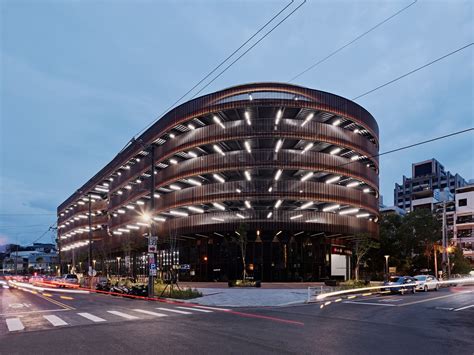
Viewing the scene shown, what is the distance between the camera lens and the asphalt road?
11.8 metres

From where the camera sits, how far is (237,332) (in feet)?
47.7

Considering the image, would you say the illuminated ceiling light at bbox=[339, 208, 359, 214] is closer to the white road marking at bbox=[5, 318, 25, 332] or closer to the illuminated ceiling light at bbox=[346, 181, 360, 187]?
the illuminated ceiling light at bbox=[346, 181, 360, 187]

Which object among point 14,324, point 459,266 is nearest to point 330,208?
point 459,266

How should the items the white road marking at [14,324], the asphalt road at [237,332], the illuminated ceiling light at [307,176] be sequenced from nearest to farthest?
1. the asphalt road at [237,332]
2. the white road marking at [14,324]
3. the illuminated ceiling light at [307,176]

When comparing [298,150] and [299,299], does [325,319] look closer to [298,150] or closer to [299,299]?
[299,299]

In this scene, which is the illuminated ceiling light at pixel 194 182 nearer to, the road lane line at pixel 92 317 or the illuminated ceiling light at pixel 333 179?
the illuminated ceiling light at pixel 333 179

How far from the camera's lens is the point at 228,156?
51812mm

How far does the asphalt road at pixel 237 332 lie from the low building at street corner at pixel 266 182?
29427 millimetres

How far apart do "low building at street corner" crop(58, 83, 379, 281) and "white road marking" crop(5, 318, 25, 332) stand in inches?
1246

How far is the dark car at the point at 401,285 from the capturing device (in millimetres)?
36781

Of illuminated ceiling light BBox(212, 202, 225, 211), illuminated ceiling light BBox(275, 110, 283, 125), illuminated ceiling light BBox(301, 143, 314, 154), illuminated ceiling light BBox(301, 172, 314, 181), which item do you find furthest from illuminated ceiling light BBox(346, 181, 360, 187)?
illuminated ceiling light BBox(212, 202, 225, 211)

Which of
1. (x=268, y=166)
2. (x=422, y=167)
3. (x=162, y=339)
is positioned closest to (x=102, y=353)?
(x=162, y=339)

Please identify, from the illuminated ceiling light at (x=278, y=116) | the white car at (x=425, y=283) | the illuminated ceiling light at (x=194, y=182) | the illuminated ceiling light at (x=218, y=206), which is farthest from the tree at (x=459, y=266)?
the illuminated ceiling light at (x=194, y=182)

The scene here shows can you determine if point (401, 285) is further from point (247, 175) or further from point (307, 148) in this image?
point (247, 175)
